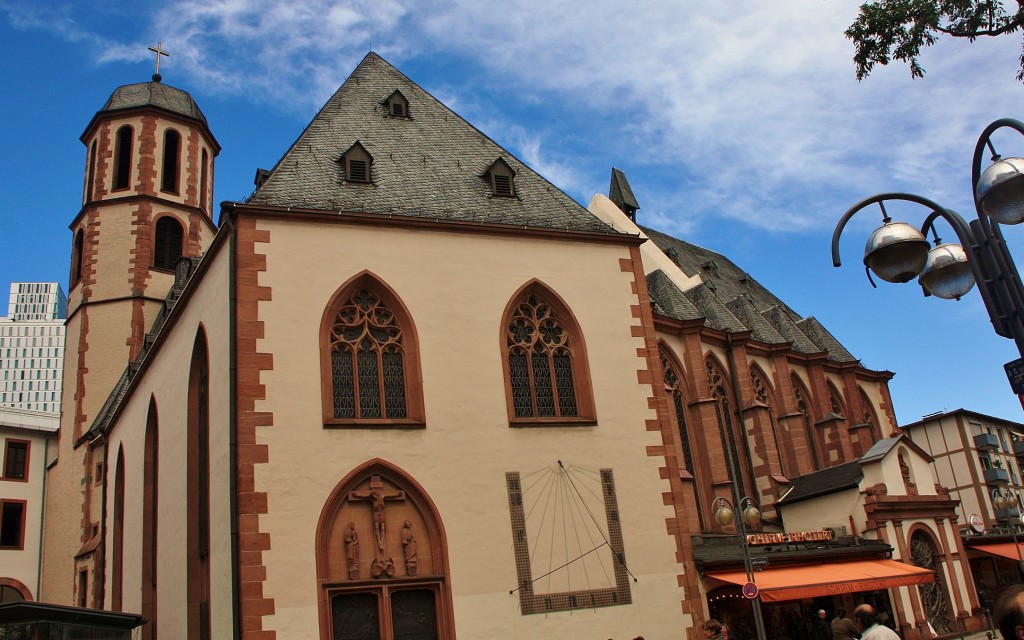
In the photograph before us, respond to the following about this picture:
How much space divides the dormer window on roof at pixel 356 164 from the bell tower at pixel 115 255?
13.2 m

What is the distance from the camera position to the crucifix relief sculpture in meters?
16.0

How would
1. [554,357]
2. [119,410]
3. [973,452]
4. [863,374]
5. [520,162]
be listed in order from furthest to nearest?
[973,452] → [863,374] → [119,410] → [520,162] → [554,357]

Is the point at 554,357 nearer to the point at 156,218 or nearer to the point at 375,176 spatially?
the point at 375,176

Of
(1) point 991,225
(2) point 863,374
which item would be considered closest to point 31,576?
(2) point 863,374

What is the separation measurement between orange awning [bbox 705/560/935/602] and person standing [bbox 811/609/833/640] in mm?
864

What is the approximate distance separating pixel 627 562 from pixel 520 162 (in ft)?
32.1

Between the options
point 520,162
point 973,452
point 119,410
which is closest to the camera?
point 520,162

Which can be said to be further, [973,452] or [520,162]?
[973,452]

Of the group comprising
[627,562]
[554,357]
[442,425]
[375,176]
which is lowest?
[627,562]

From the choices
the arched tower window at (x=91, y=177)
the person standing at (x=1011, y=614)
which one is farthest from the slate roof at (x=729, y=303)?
the person standing at (x=1011, y=614)

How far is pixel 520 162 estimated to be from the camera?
74.4 feet

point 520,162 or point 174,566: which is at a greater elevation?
point 520,162

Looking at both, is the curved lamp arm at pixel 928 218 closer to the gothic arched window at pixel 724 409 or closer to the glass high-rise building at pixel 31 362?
the gothic arched window at pixel 724 409

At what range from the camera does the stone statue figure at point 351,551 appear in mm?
15672
